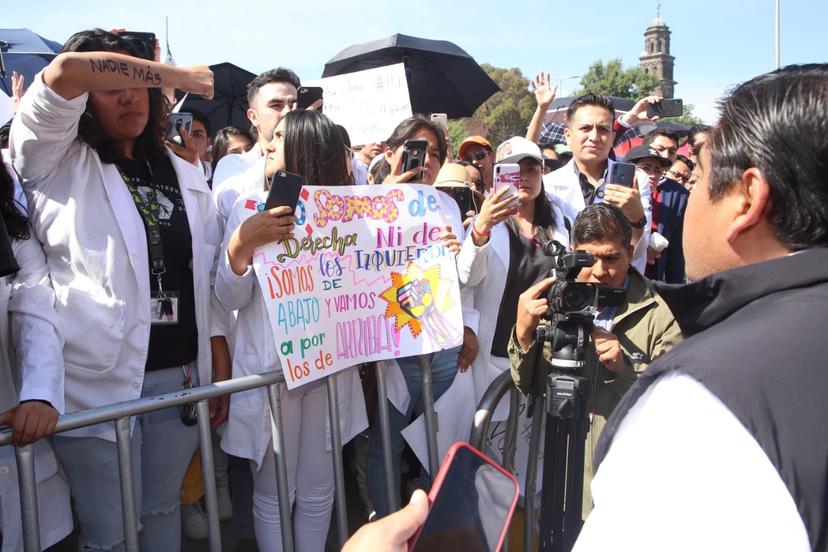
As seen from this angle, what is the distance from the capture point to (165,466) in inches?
96.0

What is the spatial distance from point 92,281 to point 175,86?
700mm

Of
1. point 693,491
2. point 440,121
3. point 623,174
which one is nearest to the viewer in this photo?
point 693,491

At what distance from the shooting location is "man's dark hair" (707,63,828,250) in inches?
40.3

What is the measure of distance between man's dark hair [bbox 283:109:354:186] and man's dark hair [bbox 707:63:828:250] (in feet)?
6.02

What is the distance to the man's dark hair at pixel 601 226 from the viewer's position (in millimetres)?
2920

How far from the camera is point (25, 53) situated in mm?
6156

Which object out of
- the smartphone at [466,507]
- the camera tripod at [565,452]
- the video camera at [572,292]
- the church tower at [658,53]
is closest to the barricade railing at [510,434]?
the camera tripod at [565,452]

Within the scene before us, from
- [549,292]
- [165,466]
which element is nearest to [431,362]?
[549,292]

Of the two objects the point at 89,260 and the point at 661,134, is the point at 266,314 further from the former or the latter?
the point at 661,134

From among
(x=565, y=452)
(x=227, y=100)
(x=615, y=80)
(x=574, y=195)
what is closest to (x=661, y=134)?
(x=574, y=195)

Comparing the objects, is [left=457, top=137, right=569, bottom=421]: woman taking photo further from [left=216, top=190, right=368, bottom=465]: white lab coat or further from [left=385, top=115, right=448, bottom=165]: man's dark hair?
[left=216, top=190, right=368, bottom=465]: white lab coat

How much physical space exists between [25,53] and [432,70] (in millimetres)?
3754

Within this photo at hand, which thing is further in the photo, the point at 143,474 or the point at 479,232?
the point at 479,232

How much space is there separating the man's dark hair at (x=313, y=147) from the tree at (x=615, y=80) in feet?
170
